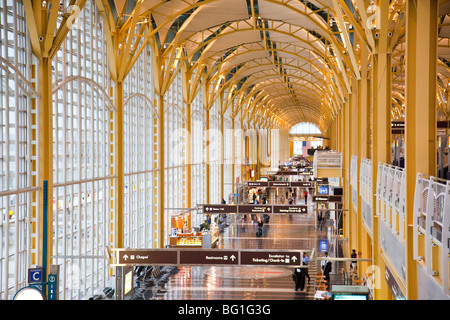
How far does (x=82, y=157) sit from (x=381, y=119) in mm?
13301

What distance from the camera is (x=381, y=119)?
19.2 m

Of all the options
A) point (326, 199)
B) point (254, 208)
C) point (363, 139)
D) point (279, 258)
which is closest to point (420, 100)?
point (279, 258)

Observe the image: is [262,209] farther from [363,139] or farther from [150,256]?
[150,256]

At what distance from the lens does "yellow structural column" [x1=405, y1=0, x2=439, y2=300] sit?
1056cm

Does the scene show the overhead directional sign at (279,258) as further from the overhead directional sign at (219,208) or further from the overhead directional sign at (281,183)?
the overhead directional sign at (281,183)

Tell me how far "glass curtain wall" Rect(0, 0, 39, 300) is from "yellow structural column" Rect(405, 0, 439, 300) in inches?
496

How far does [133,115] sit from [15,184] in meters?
14.3

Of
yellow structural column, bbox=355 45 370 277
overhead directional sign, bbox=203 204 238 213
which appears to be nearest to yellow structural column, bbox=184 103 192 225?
overhead directional sign, bbox=203 204 238 213

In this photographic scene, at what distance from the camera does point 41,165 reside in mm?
18922

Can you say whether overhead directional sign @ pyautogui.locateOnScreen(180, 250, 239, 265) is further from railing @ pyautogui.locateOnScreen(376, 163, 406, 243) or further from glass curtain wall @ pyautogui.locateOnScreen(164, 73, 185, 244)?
glass curtain wall @ pyautogui.locateOnScreen(164, 73, 185, 244)

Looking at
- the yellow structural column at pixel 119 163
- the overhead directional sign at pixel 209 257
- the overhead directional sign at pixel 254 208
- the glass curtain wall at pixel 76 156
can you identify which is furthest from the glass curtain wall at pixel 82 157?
the overhead directional sign at pixel 254 208
